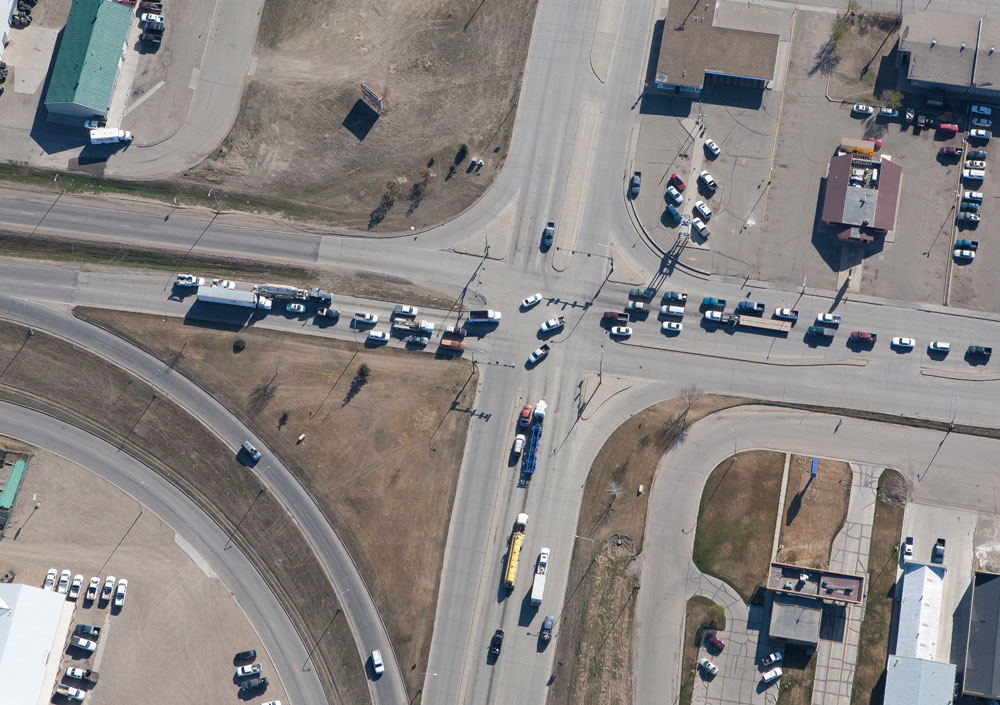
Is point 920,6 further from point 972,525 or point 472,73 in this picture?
point 972,525

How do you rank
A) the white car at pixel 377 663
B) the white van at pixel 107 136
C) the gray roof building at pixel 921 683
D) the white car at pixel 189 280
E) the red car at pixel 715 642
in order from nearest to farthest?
1. the gray roof building at pixel 921 683
2. the red car at pixel 715 642
3. the white car at pixel 377 663
4. the white car at pixel 189 280
5. the white van at pixel 107 136

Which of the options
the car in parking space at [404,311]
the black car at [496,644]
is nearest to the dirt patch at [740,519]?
the black car at [496,644]

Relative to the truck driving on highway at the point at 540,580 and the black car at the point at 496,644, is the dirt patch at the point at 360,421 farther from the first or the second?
the truck driving on highway at the point at 540,580

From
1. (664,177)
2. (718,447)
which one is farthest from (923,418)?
(664,177)

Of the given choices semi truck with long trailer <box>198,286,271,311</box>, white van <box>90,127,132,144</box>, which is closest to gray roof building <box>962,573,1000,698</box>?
semi truck with long trailer <box>198,286,271,311</box>

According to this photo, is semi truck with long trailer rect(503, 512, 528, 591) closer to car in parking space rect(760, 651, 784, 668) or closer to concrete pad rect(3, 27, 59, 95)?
car in parking space rect(760, 651, 784, 668)

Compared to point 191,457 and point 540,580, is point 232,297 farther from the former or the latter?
point 540,580
